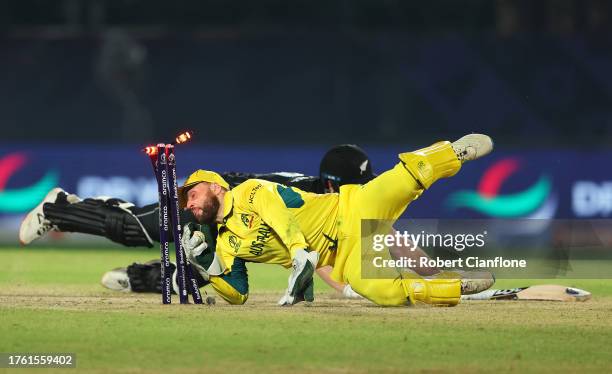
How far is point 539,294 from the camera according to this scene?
10781 mm

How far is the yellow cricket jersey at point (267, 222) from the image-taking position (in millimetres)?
9500

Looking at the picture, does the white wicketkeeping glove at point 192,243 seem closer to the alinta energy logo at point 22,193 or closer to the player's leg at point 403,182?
the player's leg at point 403,182

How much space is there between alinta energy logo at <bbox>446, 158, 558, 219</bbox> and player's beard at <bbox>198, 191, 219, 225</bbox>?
8.16 metres

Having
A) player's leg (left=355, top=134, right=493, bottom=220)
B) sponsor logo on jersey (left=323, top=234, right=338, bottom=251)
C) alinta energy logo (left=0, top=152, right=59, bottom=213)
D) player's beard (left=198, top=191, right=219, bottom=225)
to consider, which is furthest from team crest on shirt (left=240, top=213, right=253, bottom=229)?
alinta energy logo (left=0, top=152, right=59, bottom=213)

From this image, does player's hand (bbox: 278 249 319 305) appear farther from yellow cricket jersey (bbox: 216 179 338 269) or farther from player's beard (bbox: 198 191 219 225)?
player's beard (bbox: 198 191 219 225)

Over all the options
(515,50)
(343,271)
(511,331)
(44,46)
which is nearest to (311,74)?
(515,50)

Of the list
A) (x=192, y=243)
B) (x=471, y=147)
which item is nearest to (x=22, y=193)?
(x=192, y=243)

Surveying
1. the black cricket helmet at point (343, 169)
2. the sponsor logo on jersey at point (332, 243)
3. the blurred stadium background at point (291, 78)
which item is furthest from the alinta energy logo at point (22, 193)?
the sponsor logo on jersey at point (332, 243)

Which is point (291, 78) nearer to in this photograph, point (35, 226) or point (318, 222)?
point (35, 226)

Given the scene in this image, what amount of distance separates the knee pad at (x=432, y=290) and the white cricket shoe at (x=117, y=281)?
9.16ft

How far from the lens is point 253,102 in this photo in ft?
68.5

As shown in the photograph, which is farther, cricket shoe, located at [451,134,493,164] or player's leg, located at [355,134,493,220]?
cricket shoe, located at [451,134,493,164]

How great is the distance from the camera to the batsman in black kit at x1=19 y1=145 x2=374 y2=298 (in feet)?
35.5

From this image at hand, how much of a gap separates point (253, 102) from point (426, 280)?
1148 centimetres
